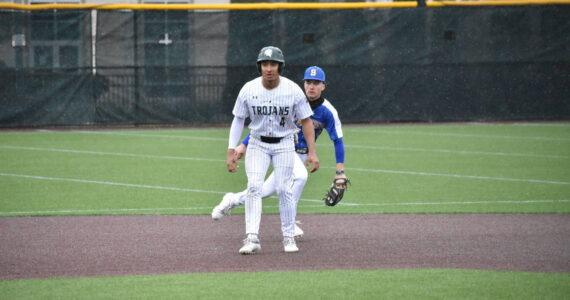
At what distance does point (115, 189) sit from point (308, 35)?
13.4 m

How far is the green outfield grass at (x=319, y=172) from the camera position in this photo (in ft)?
40.6

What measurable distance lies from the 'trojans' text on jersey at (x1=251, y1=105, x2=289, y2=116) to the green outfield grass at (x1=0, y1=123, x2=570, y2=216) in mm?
3375

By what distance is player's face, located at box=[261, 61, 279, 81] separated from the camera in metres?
8.62

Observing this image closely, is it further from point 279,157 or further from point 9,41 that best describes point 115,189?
point 9,41

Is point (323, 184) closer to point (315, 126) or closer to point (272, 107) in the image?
point (315, 126)

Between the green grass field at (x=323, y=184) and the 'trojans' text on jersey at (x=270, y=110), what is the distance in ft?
5.50

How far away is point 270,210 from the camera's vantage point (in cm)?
1204

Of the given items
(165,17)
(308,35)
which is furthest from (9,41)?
(308,35)

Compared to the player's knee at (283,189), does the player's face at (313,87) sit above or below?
above

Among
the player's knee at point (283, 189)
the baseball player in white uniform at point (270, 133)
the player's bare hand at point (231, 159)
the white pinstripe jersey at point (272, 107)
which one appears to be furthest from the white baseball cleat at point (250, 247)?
the white pinstripe jersey at point (272, 107)

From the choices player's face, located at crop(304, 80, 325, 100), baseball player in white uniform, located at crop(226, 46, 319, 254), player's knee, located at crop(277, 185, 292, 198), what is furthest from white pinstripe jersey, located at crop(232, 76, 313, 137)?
player's face, located at crop(304, 80, 325, 100)

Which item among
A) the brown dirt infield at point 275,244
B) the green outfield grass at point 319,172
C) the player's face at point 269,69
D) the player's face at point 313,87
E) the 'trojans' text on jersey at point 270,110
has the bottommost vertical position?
the green outfield grass at point 319,172

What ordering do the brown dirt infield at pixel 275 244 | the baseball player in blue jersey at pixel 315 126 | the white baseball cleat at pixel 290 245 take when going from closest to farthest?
the brown dirt infield at pixel 275 244 < the white baseball cleat at pixel 290 245 < the baseball player in blue jersey at pixel 315 126

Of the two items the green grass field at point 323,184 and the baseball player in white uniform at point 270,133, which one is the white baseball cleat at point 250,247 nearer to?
the baseball player in white uniform at point 270,133
